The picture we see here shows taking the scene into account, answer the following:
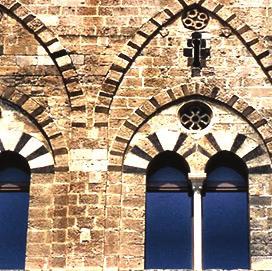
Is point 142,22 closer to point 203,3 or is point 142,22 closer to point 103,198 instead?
point 203,3

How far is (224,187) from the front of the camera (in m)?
16.3

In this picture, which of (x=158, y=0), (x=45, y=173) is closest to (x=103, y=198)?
(x=45, y=173)

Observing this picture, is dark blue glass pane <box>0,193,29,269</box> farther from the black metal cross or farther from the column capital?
the black metal cross

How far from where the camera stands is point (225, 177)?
1644 centimetres

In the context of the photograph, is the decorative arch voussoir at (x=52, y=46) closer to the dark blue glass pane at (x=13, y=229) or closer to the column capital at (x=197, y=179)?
the dark blue glass pane at (x=13, y=229)

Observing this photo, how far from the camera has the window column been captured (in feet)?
51.5

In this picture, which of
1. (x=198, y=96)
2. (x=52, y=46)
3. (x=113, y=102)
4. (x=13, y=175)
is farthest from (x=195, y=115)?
(x=13, y=175)

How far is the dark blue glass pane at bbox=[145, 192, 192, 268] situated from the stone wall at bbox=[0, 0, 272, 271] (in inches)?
11.0

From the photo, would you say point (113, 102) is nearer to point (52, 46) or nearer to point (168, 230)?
point (52, 46)

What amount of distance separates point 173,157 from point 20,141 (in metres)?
2.20

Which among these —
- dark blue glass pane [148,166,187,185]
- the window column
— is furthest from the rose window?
the window column

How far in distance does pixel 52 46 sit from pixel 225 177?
3.22m

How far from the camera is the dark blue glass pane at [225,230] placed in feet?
52.1

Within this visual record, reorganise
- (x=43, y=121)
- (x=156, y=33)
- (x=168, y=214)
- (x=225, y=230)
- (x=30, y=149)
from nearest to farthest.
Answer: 1. (x=225, y=230)
2. (x=168, y=214)
3. (x=30, y=149)
4. (x=43, y=121)
5. (x=156, y=33)
